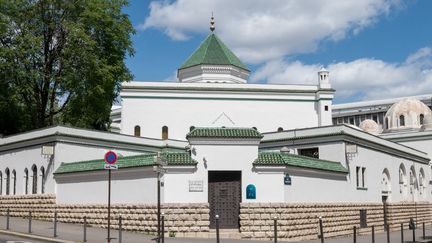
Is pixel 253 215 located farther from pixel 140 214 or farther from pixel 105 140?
pixel 105 140

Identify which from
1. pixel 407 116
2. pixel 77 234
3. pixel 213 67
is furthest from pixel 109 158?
pixel 407 116

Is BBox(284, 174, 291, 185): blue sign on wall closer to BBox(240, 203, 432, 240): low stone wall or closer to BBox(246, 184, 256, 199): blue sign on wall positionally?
BBox(240, 203, 432, 240): low stone wall

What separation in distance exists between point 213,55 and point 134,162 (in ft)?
91.4

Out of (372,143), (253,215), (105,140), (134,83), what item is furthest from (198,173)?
(134,83)

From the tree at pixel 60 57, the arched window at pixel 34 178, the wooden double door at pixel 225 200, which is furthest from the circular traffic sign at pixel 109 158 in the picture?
the tree at pixel 60 57

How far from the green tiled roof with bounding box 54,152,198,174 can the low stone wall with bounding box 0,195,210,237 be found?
5.66 feet

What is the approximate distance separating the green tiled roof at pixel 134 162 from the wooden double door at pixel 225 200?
1335 mm

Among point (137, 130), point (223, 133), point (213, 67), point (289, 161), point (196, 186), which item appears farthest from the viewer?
point (213, 67)

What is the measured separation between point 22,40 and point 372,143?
76.6 feet

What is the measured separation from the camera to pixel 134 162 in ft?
78.1

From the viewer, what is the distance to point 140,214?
23.0m

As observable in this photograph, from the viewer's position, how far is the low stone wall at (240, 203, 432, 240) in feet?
72.2

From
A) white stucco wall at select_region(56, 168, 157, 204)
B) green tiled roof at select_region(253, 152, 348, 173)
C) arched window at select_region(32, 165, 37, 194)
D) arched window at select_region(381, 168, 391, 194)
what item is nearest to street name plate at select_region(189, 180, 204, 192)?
white stucco wall at select_region(56, 168, 157, 204)

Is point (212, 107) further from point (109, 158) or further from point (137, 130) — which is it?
point (109, 158)
